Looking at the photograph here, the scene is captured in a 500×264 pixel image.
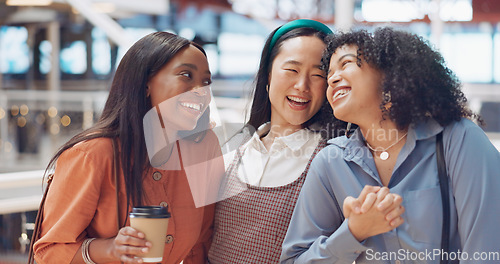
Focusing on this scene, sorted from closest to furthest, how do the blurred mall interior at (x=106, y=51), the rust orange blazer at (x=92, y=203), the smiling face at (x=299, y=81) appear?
the rust orange blazer at (x=92, y=203), the smiling face at (x=299, y=81), the blurred mall interior at (x=106, y=51)

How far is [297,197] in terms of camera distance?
1.63 m

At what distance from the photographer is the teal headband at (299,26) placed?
5.73ft

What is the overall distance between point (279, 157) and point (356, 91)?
42 centimetres

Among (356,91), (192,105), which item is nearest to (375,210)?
(356,91)

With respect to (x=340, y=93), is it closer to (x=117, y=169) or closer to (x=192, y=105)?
(x=192, y=105)

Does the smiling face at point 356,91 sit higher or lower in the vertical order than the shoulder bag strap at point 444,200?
higher

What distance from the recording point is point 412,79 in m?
1.35

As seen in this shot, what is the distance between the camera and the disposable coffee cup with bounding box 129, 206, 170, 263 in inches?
49.2

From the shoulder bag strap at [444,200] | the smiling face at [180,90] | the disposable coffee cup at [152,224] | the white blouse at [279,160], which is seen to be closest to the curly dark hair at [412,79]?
the shoulder bag strap at [444,200]

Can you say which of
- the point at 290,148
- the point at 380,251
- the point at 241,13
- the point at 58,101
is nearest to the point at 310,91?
the point at 290,148

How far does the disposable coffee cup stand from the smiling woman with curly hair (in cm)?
37

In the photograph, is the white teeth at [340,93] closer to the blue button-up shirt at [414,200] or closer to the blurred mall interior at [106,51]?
the blue button-up shirt at [414,200]

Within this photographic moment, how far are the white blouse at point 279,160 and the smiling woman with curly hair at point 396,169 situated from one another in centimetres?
21

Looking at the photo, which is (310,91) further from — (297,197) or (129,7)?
(129,7)
